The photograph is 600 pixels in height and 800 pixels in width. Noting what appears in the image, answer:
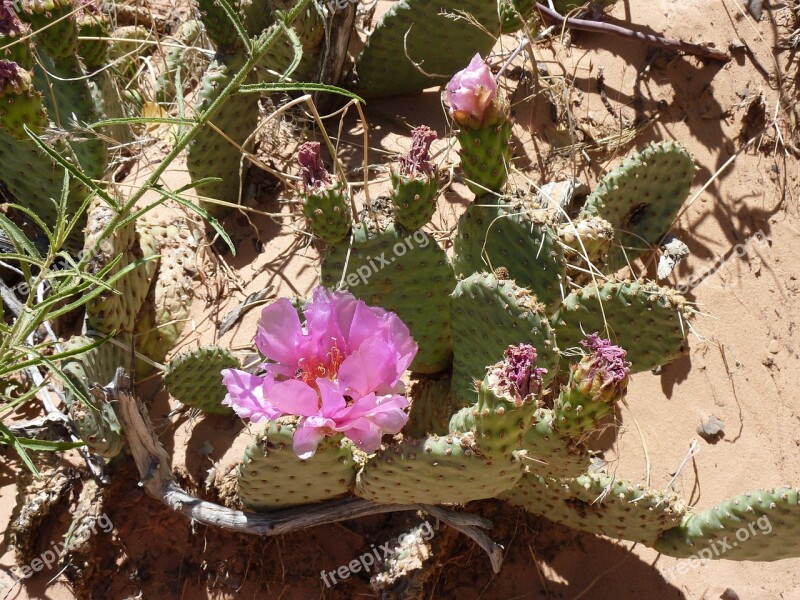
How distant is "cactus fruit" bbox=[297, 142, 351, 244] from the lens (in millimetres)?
2062

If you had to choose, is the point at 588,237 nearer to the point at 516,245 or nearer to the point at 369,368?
the point at 516,245

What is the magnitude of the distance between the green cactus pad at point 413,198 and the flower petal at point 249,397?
0.68m

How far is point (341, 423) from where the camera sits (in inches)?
63.6

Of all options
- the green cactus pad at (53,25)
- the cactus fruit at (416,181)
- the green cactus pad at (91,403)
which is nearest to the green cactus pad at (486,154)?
the cactus fruit at (416,181)

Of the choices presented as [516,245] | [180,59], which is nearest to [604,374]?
[516,245]

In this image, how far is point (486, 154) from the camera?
2.11 metres

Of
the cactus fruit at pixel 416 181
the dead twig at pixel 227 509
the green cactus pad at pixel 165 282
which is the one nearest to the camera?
the cactus fruit at pixel 416 181

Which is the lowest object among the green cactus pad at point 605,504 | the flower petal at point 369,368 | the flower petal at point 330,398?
the green cactus pad at point 605,504

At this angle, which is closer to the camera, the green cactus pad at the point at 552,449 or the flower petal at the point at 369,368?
the flower petal at the point at 369,368

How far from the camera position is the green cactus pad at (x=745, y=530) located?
1.99m

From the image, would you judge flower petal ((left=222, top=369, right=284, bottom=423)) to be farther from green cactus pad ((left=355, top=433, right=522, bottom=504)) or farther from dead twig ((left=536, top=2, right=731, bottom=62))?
dead twig ((left=536, top=2, right=731, bottom=62))

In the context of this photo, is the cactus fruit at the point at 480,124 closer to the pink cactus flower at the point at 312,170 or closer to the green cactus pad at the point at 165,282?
the pink cactus flower at the point at 312,170

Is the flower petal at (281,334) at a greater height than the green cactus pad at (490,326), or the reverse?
the flower petal at (281,334)

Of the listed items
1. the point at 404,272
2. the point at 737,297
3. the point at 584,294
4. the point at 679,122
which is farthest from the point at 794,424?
the point at 404,272
